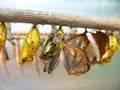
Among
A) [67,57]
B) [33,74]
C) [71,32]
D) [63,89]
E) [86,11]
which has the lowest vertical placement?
[63,89]

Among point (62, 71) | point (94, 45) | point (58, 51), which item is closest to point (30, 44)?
point (58, 51)

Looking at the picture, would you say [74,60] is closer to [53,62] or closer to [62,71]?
[53,62]

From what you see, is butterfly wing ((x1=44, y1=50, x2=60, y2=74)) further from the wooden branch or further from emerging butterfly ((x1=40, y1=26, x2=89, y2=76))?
the wooden branch

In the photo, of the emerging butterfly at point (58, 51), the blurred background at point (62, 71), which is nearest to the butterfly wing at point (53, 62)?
the emerging butterfly at point (58, 51)

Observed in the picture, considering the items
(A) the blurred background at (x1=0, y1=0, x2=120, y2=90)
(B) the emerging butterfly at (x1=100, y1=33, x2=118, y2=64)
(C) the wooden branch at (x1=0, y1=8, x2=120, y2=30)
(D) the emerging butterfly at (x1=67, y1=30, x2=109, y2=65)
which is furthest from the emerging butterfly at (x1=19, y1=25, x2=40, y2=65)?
(A) the blurred background at (x1=0, y1=0, x2=120, y2=90)

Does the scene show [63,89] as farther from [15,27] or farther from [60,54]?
[60,54]

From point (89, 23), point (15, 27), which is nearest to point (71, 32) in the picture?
point (89, 23)
